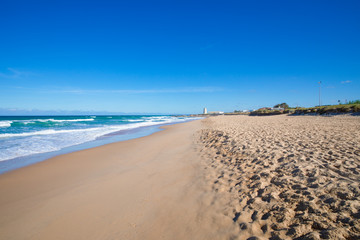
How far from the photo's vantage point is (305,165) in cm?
402

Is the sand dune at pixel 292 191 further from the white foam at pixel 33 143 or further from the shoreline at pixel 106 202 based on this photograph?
the white foam at pixel 33 143

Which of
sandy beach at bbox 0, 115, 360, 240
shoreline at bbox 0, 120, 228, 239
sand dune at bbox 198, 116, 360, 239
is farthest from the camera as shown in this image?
shoreline at bbox 0, 120, 228, 239

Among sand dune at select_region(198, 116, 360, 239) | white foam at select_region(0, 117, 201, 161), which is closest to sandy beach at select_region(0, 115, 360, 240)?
sand dune at select_region(198, 116, 360, 239)

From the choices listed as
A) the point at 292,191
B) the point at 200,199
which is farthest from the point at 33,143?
the point at 292,191

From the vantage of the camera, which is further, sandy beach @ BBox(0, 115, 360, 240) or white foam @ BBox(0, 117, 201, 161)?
white foam @ BBox(0, 117, 201, 161)

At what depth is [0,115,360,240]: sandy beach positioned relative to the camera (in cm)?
240

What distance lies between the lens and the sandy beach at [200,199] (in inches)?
94.5

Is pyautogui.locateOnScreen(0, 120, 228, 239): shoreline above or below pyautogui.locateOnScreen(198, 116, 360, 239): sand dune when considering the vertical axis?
below

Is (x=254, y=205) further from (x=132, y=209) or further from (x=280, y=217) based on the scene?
(x=132, y=209)

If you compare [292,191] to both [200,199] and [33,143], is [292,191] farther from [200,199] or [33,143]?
[33,143]

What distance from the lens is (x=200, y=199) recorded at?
338cm

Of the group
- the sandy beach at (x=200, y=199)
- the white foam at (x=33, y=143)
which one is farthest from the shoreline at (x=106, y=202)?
the white foam at (x=33, y=143)

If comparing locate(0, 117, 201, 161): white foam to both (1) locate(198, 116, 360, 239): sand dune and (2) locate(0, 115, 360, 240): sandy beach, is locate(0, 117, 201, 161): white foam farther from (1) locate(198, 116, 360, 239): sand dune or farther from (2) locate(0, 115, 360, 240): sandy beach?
(1) locate(198, 116, 360, 239): sand dune

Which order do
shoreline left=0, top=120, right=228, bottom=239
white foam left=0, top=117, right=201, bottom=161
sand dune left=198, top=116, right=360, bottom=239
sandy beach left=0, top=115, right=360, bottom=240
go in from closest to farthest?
sand dune left=198, top=116, right=360, bottom=239 → sandy beach left=0, top=115, right=360, bottom=240 → shoreline left=0, top=120, right=228, bottom=239 → white foam left=0, top=117, right=201, bottom=161
